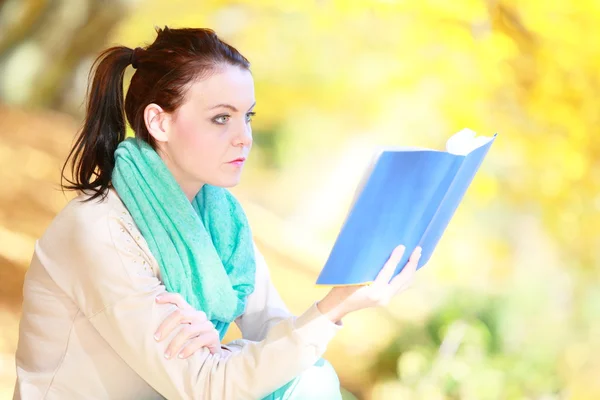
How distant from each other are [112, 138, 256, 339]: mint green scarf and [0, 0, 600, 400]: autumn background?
1.08m

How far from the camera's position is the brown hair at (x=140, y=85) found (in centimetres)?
145

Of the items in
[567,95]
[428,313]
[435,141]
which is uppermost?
[567,95]

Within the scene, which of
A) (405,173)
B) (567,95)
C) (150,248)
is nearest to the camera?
(405,173)

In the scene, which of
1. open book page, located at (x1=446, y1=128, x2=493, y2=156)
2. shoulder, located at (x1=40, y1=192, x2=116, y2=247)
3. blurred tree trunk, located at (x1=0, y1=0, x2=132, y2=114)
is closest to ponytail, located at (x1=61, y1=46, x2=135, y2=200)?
shoulder, located at (x1=40, y1=192, x2=116, y2=247)

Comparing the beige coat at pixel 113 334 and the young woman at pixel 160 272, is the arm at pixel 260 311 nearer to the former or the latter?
the young woman at pixel 160 272

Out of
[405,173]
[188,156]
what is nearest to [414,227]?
[405,173]

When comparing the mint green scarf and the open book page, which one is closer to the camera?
the open book page

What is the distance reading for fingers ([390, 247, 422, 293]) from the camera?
1.27 meters

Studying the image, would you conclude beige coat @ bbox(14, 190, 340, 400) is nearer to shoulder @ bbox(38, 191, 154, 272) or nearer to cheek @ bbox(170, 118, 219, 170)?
shoulder @ bbox(38, 191, 154, 272)

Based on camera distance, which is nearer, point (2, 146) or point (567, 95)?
point (567, 95)

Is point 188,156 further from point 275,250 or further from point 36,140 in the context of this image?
point 36,140

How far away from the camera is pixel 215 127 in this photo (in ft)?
4.71

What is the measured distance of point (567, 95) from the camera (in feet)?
8.36

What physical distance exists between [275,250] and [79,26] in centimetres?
96
